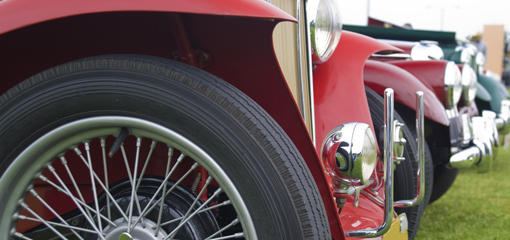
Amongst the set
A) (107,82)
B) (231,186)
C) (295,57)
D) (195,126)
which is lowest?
(231,186)

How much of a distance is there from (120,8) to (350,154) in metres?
0.79

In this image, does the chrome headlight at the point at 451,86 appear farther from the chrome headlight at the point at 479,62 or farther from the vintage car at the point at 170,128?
the chrome headlight at the point at 479,62

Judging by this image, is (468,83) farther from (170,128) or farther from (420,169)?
(170,128)

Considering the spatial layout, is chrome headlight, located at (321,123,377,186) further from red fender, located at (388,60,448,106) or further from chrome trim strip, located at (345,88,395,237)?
red fender, located at (388,60,448,106)

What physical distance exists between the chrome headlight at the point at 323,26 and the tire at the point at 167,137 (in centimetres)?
62

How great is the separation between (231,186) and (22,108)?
0.55 metres

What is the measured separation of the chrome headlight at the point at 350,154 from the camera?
149 cm

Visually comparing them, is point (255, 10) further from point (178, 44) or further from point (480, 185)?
point (480, 185)

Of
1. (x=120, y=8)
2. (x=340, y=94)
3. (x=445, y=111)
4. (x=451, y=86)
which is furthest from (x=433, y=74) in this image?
(x=120, y=8)

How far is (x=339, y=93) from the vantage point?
194 cm

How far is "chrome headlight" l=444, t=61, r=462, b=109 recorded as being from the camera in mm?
2953

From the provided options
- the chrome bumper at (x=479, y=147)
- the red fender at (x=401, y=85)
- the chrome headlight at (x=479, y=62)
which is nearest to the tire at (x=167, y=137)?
the red fender at (x=401, y=85)

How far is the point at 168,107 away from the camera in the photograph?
1142 millimetres

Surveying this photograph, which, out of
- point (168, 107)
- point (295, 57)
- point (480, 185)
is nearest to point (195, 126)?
point (168, 107)
